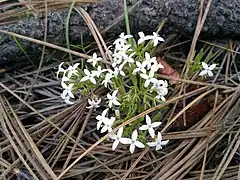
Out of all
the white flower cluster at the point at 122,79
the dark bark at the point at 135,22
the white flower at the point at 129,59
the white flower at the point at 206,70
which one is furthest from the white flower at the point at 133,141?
the dark bark at the point at 135,22

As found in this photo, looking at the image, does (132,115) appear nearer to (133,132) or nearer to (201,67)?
(133,132)

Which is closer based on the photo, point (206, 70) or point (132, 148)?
point (132, 148)

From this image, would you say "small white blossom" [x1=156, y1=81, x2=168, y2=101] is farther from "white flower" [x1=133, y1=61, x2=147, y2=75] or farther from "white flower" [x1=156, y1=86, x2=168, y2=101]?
"white flower" [x1=133, y1=61, x2=147, y2=75]

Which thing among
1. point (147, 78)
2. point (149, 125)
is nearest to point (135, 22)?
point (147, 78)

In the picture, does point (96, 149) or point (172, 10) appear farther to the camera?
point (172, 10)

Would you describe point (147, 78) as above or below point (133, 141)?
above

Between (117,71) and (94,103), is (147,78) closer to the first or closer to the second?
(117,71)

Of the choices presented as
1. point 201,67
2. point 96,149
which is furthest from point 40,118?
point 201,67

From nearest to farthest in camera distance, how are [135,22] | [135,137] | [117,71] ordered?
1. [135,137]
2. [117,71]
3. [135,22]
